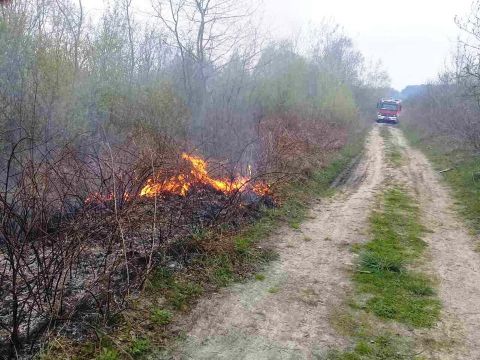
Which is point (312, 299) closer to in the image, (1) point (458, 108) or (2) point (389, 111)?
(1) point (458, 108)

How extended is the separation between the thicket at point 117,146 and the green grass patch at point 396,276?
3.01m

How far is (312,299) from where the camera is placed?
632 cm

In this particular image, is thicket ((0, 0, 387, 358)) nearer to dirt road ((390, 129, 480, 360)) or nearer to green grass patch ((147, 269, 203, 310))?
green grass patch ((147, 269, 203, 310))

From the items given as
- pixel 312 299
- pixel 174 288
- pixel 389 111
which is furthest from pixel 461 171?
pixel 389 111

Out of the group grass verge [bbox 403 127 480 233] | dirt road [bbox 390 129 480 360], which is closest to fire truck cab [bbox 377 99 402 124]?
grass verge [bbox 403 127 480 233]

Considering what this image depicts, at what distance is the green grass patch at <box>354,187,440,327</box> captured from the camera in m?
5.94

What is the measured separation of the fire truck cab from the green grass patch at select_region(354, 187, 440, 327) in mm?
37353

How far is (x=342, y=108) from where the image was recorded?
31609 millimetres

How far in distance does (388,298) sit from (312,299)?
1189 millimetres

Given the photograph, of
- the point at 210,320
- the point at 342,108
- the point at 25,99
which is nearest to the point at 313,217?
the point at 210,320

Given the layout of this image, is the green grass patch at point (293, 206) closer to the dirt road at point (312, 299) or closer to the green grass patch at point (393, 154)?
the dirt road at point (312, 299)

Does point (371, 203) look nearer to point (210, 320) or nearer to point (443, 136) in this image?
point (210, 320)

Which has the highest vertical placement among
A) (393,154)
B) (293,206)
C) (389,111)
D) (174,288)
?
(389,111)

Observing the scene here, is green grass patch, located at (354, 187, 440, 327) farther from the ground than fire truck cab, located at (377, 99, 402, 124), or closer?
closer
